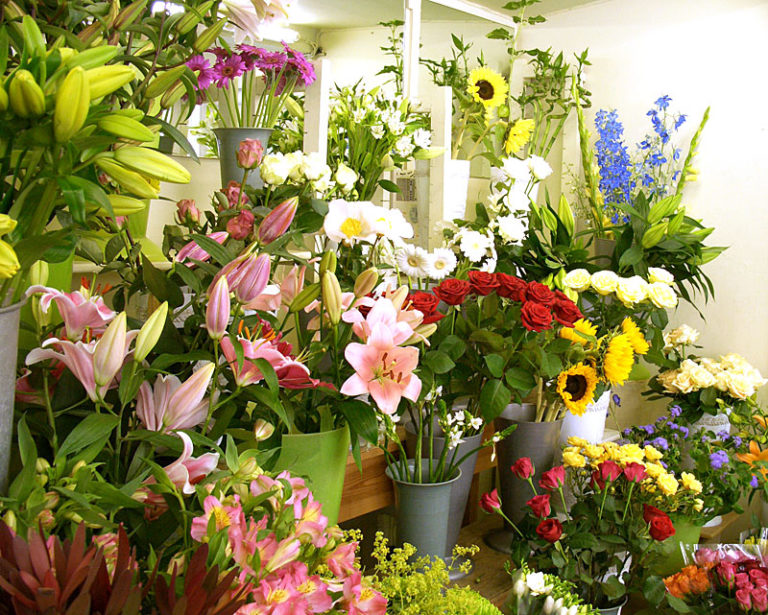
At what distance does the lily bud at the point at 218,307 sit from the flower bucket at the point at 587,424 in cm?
95

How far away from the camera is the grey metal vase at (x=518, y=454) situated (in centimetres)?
123

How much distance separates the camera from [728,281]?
1917mm

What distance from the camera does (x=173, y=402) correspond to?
19.7 inches

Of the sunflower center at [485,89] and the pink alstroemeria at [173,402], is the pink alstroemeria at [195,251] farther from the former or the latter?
the sunflower center at [485,89]

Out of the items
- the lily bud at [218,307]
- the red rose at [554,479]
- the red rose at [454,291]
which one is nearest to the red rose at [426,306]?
the red rose at [454,291]

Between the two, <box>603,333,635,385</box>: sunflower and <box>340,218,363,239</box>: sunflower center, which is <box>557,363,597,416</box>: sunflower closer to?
<box>603,333,635,385</box>: sunflower

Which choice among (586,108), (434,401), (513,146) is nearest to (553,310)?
(434,401)

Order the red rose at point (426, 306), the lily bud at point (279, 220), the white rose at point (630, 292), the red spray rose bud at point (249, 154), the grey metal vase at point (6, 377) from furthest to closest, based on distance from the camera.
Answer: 1. the white rose at point (630, 292)
2. the red rose at point (426, 306)
3. the red spray rose bud at point (249, 154)
4. the lily bud at point (279, 220)
5. the grey metal vase at point (6, 377)

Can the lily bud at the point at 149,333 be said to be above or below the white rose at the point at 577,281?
above

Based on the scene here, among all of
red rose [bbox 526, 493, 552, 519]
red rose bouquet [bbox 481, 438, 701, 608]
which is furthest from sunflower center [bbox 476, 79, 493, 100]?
→ red rose [bbox 526, 493, 552, 519]

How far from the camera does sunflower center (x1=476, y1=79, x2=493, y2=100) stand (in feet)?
5.79

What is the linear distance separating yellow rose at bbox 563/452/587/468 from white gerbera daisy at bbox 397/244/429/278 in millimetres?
355

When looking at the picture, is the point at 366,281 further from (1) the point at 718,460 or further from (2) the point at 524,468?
(1) the point at 718,460

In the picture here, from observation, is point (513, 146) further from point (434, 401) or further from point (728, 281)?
point (434, 401)
